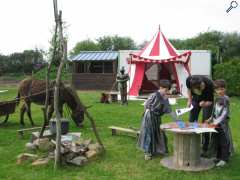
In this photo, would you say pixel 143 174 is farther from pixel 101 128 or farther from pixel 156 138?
pixel 101 128

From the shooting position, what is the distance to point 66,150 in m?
5.75

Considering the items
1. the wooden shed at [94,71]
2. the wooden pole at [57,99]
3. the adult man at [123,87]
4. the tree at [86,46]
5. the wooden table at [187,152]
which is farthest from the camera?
the tree at [86,46]

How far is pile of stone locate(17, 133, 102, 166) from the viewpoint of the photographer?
5703 millimetres

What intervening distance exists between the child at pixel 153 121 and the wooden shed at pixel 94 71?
57.2 feet

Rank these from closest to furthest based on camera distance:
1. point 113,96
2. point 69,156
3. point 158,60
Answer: point 69,156
point 113,96
point 158,60

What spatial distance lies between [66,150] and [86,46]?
42121 mm

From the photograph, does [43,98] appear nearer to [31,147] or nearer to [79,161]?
[31,147]

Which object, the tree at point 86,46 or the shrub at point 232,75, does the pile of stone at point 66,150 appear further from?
the tree at point 86,46

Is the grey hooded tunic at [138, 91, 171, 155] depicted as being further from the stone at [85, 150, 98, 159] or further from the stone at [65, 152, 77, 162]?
the stone at [65, 152, 77, 162]

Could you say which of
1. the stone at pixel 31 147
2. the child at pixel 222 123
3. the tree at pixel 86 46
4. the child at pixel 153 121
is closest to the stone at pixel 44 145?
the stone at pixel 31 147

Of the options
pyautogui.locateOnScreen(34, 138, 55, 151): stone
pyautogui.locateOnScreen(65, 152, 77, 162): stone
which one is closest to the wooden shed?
pyautogui.locateOnScreen(34, 138, 55, 151): stone

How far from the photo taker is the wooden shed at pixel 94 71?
23.7 meters

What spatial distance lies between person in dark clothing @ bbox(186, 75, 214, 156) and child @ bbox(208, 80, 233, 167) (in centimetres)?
34

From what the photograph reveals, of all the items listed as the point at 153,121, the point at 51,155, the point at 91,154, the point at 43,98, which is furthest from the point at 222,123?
the point at 43,98
